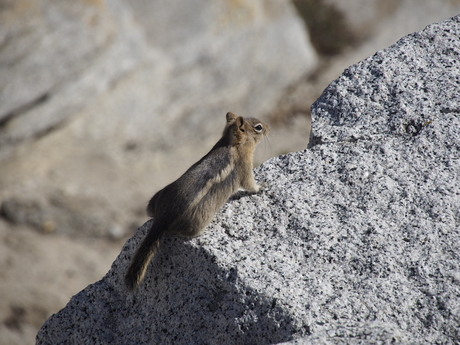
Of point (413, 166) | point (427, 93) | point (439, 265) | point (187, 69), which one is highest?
point (187, 69)

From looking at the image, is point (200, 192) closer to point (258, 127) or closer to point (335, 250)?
point (335, 250)

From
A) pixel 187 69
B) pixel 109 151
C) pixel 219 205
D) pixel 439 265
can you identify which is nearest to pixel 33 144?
pixel 109 151

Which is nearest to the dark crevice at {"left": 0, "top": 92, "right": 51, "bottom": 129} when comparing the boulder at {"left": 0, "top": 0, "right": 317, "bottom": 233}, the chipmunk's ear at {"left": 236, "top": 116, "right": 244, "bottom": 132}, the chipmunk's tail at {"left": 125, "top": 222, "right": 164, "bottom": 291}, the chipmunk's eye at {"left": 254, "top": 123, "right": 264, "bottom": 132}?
the boulder at {"left": 0, "top": 0, "right": 317, "bottom": 233}

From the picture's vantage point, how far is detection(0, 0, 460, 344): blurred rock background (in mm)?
8875

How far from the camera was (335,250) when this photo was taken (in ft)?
9.82

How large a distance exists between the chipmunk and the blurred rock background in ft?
14.3

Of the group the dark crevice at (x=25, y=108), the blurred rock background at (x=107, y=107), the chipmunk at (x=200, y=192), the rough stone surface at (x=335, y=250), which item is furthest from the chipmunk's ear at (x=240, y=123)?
the dark crevice at (x=25, y=108)

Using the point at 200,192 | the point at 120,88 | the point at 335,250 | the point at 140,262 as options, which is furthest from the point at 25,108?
the point at 335,250

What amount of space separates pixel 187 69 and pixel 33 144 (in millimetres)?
3404

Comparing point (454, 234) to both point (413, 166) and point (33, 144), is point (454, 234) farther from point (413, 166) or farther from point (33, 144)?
point (33, 144)

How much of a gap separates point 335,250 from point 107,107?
321 inches

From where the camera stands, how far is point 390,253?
292cm

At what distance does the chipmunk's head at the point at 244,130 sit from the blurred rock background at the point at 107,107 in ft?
12.5

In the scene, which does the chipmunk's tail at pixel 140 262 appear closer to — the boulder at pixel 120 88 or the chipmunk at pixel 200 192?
the chipmunk at pixel 200 192
